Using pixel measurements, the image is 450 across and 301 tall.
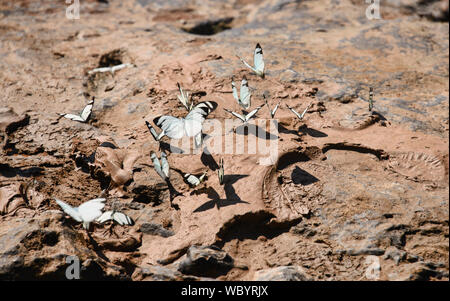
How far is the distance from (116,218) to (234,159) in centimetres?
126

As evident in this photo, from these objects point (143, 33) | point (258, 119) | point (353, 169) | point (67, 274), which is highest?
point (143, 33)

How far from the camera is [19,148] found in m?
4.31

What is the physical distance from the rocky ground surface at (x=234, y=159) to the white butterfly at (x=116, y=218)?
0.62 ft

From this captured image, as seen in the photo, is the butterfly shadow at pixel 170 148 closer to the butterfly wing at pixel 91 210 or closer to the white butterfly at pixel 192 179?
the white butterfly at pixel 192 179

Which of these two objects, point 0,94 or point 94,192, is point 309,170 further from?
point 0,94


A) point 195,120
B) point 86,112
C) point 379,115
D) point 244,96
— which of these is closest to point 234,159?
point 195,120

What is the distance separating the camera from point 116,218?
3332 mm

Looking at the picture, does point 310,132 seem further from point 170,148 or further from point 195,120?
point 170,148

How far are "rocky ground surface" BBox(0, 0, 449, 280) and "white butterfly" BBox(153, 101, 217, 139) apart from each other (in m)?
0.23

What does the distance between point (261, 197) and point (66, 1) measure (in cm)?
621

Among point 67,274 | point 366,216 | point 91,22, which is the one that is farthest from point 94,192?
point 91,22

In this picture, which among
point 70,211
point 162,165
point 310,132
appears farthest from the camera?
point 310,132

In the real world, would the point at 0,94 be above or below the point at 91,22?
below

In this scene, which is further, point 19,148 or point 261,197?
point 19,148
